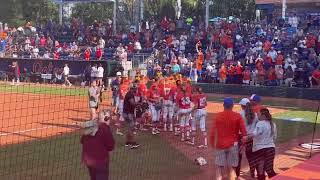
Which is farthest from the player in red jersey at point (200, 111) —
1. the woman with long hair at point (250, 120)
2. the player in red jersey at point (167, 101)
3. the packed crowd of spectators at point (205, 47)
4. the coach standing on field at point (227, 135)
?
the packed crowd of spectators at point (205, 47)

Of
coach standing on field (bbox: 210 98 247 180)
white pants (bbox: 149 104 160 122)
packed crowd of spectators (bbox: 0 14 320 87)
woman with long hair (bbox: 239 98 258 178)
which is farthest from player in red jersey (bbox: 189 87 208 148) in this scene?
packed crowd of spectators (bbox: 0 14 320 87)

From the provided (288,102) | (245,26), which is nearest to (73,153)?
(288,102)

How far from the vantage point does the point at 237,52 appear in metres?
30.1

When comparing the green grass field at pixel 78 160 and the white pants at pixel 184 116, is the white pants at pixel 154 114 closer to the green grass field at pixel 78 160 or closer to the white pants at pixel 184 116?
the green grass field at pixel 78 160

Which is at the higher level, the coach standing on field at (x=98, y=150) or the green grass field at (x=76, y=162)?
the coach standing on field at (x=98, y=150)

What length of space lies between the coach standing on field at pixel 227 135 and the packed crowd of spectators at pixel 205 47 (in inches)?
626

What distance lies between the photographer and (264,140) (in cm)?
891

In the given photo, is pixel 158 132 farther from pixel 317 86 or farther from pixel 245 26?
pixel 245 26

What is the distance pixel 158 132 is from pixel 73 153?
3.94 m

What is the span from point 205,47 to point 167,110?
17736mm

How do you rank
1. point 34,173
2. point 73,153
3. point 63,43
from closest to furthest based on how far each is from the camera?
point 34,173, point 73,153, point 63,43

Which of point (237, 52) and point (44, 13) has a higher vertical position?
point (44, 13)

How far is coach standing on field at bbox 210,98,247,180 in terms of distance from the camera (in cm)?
838

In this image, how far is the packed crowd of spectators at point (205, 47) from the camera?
2623cm
